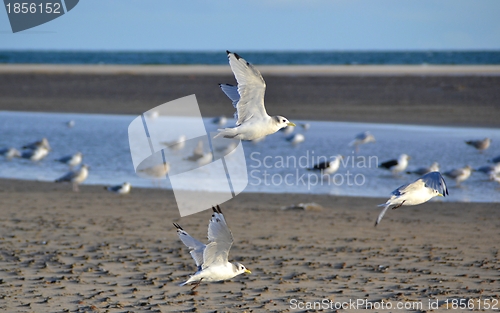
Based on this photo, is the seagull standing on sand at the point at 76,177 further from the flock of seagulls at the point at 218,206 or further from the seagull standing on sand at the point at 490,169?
the seagull standing on sand at the point at 490,169

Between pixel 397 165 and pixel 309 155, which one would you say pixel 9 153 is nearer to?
pixel 309 155

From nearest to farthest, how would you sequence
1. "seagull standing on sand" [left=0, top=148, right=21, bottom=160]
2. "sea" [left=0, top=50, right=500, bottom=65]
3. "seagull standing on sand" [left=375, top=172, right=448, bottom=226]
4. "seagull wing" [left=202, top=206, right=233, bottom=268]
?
"seagull wing" [left=202, top=206, right=233, bottom=268] < "seagull standing on sand" [left=375, top=172, right=448, bottom=226] < "seagull standing on sand" [left=0, top=148, right=21, bottom=160] < "sea" [left=0, top=50, right=500, bottom=65]

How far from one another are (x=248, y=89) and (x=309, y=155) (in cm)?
898

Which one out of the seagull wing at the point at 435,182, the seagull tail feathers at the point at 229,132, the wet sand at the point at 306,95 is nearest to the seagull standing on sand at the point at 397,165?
the seagull wing at the point at 435,182

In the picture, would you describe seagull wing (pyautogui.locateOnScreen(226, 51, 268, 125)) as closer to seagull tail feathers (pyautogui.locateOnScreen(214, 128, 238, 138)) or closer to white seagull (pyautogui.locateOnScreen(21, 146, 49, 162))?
seagull tail feathers (pyautogui.locateOnScreen(214, 128, 238, 138))

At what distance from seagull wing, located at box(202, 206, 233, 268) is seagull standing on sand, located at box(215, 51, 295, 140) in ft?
4.09

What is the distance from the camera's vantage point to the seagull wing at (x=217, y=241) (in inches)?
211

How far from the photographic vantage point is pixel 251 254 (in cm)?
804

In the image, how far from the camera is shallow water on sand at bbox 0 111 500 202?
1251cm

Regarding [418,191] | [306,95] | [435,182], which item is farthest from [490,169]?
[306,95]

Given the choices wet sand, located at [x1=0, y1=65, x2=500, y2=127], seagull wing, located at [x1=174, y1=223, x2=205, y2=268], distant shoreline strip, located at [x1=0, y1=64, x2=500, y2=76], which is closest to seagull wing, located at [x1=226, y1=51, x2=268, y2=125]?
seagull wing, located at [x1=174, y1=223, x2=205, y2=268]

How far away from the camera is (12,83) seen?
3591cm

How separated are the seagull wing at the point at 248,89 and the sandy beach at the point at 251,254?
167cm

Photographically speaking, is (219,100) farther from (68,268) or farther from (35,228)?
(68,268)
